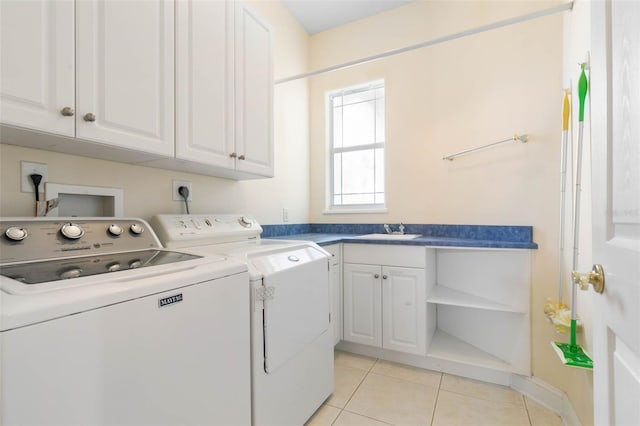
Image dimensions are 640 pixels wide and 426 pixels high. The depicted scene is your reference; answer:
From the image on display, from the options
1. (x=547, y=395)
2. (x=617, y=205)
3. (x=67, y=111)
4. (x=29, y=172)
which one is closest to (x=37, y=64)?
(x=67, y=111)

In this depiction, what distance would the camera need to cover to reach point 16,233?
3.05 ft

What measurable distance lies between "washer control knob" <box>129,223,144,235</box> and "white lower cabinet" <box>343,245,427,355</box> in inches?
55.1

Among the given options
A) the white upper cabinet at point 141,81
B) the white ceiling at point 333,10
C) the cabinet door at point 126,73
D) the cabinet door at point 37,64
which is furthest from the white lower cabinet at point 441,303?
the white ceiling at point 333,10

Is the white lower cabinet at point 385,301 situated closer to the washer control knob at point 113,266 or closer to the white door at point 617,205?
the white door at point 617,205

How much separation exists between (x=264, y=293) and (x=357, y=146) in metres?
2.06

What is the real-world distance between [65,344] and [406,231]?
2307 mm

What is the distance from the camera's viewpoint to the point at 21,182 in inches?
42.4

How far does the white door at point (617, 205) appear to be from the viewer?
0.52 meters

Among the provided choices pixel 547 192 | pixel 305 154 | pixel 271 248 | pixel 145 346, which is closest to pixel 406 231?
pixel 547 192

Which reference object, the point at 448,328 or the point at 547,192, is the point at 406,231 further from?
the point at 547,192

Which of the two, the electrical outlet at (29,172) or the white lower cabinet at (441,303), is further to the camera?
→ the white lower cabinet at (441,303)

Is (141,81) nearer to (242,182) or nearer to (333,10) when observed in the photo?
(242,182)

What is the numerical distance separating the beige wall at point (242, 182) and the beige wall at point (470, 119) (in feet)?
0.79

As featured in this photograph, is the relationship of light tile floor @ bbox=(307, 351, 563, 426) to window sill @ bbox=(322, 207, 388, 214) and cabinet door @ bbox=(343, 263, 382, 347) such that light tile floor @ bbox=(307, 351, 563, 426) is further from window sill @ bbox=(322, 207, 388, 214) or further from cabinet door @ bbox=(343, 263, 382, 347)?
window sill @ bbox=(322, 207, 388, 214)
